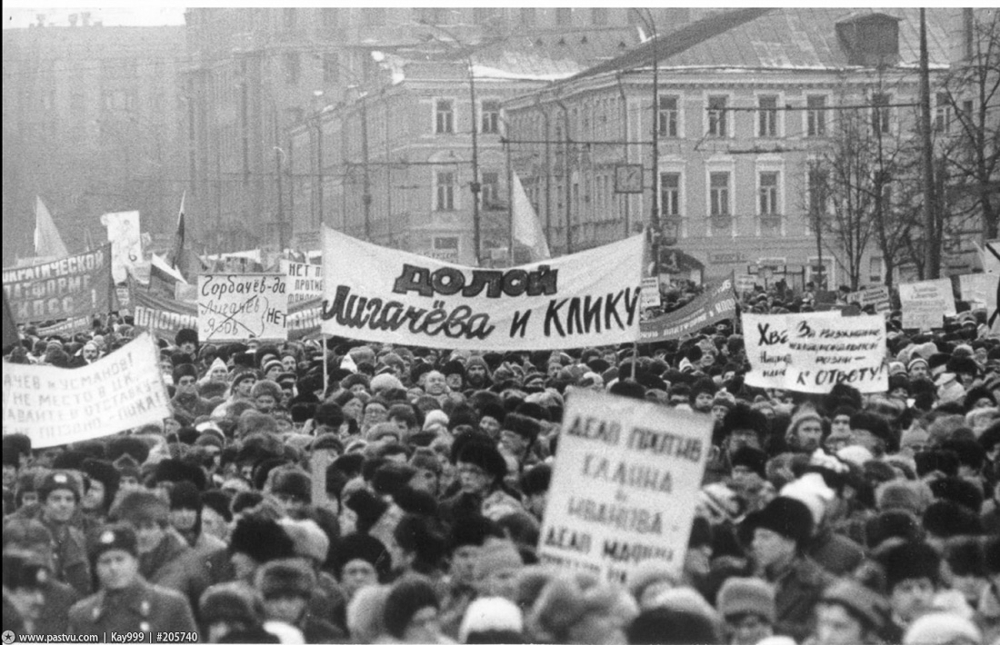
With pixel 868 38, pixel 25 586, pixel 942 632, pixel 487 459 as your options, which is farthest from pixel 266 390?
pixel 868 38

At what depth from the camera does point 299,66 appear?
109m

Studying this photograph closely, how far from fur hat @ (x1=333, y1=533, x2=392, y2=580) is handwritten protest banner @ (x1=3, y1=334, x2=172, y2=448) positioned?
2.54 m

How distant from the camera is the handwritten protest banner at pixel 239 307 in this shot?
22078mm

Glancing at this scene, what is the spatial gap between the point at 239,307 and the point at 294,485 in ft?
39.2

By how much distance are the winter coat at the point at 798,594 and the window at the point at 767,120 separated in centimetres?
5951

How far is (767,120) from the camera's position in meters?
67.2

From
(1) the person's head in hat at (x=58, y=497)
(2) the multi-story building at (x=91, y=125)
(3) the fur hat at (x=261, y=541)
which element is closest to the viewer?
(3) the fur hat at (x=261, y=541)

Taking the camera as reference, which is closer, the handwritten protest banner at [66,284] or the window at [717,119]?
the handwritten protest banner at [66,284]

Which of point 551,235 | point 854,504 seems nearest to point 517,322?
point 854,504

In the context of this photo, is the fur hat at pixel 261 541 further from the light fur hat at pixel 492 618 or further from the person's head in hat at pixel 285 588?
the light fur hat at pixel 492 618

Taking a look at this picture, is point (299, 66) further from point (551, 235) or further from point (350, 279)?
point (350, 279)

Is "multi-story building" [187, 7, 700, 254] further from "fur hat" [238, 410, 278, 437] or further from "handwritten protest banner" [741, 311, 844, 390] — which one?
"fur hat" [238, 410, 278, 437]

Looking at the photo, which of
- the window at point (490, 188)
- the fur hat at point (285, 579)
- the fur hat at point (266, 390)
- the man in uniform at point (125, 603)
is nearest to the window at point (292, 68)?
the window at point (490, 188)

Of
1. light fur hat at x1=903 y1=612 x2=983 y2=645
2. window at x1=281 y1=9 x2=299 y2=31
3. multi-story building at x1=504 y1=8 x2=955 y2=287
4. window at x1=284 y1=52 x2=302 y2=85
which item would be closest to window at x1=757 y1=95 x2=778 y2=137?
multi-story building at x1=504 y1=8 x2=955 y2=287
